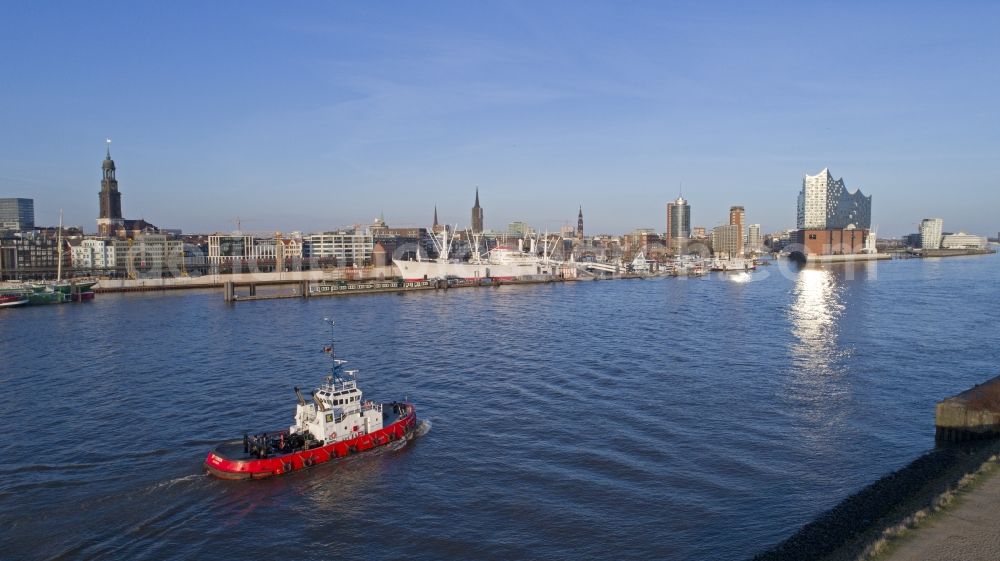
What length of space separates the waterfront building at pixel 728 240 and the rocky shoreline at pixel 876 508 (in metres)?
170

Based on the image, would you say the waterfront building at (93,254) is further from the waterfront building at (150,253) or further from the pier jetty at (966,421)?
the pier jetty at (966,421)

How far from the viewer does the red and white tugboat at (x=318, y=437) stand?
50.1ft

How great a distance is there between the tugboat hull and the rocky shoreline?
32.3 feet

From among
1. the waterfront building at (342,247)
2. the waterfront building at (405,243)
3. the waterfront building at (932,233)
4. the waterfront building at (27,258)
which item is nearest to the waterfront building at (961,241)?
the waterfront building at (932,233)

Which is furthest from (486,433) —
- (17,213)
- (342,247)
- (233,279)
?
(17,213)

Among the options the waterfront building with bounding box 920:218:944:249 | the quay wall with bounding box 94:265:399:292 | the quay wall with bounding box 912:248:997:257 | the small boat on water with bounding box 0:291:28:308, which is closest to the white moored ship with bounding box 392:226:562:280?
the quay wall with bounding box 94:265:399:292

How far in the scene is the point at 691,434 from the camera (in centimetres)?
1781

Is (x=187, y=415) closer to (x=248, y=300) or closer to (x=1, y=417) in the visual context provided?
(x=1, y=417)

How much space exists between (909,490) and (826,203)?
19477 centimetres

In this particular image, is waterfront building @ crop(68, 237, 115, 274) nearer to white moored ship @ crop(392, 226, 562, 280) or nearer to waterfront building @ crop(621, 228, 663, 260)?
white moored ship @ crop(392, 226, 562, 280)

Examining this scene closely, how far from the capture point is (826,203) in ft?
612

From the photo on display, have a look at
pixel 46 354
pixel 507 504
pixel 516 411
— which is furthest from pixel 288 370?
pixel 507 504

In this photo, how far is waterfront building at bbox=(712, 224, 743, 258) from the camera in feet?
600

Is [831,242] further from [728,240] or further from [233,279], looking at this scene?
[233,279]
